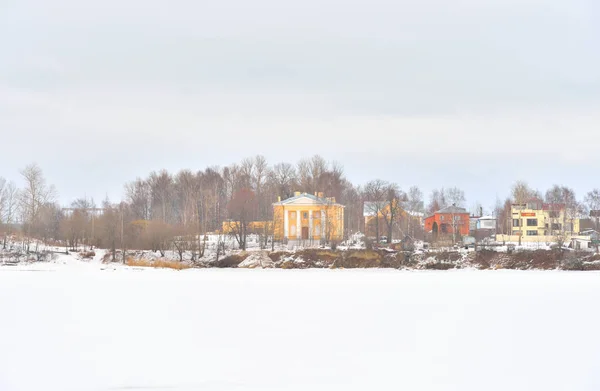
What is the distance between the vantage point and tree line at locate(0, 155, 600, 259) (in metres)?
56.6

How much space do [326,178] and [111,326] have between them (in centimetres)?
7262

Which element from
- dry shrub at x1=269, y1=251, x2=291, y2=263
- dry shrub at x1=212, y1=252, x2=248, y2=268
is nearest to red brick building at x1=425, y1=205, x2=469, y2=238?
dry shrub at x1=269, y1=251, x2=291, y2=263

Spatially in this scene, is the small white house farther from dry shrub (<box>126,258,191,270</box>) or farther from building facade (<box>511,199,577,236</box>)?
dry shrub (<box>126,258,191,270</box>)

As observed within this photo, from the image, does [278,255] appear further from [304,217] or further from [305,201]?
[305,201]

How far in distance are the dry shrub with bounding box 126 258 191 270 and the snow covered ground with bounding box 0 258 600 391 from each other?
21597 mm

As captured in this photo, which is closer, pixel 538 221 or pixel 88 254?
pixel 88 254

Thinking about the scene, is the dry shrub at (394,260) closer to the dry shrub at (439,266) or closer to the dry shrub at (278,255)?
the dry shrub at (439,266)

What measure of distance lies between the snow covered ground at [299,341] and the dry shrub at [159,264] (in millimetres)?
21597

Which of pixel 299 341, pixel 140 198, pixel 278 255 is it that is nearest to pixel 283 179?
pixel 140 198

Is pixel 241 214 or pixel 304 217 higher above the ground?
pixel 241 214

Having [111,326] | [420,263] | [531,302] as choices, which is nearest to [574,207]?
[420,263]

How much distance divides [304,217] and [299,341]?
5117cm

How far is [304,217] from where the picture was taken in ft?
215

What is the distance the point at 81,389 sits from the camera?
10891 mm
